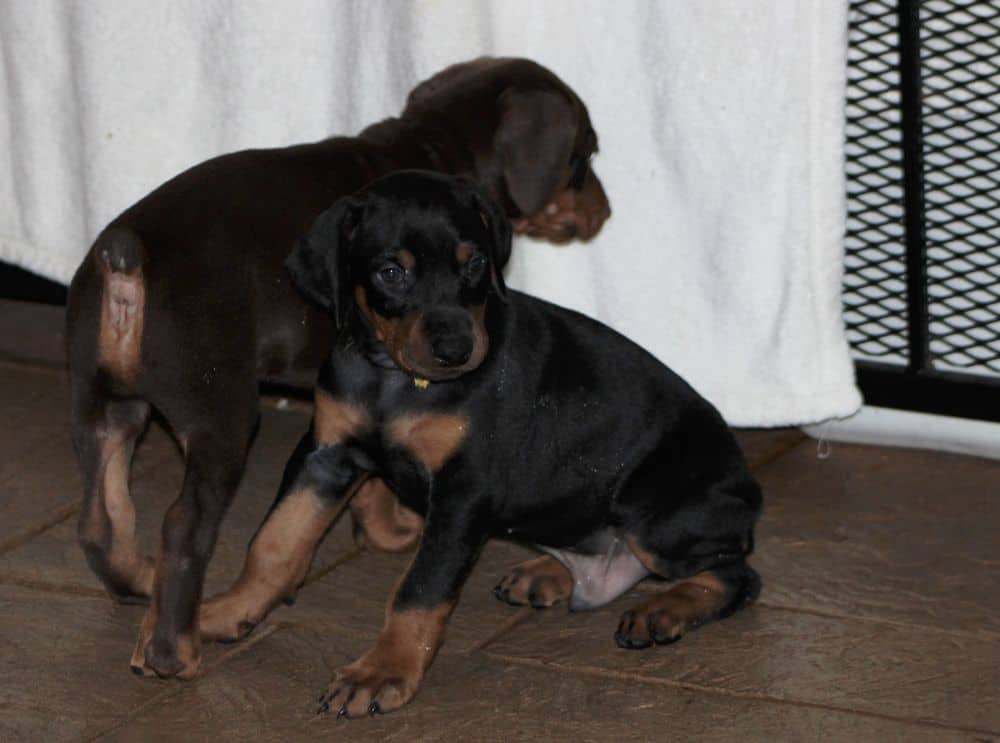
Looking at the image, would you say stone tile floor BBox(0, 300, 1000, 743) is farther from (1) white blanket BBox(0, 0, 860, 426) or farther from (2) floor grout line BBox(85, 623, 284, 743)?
(1) white blanket BBox(0, 0, 860, 426)

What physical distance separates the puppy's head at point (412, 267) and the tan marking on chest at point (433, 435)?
4.2 inches

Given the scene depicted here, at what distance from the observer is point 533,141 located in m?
4.48

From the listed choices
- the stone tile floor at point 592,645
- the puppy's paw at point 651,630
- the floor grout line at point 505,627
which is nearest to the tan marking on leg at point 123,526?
the stone tile floor at point 592,645

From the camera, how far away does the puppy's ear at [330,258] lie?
363 cm

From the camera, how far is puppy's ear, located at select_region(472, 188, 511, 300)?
12.1ft

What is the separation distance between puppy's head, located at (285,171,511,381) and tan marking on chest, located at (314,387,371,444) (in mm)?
167

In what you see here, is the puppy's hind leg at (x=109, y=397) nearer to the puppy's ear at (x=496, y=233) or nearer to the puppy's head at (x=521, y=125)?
the puppy's ear at (x=496, y=233)

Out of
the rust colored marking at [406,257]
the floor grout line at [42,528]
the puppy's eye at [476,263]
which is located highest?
the rust colored marking at [406,257]

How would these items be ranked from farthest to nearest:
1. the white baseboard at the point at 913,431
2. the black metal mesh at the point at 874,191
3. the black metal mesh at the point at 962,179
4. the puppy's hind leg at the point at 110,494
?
the white baseboard at the point at 913,431 → the black metal mesh at the point at 874,191 → the black metal mesh at the point at 962,179 → the puppy's hind leg at the point at 110,494

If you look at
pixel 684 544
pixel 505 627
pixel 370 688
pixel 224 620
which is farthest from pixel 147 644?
pixel 684 544

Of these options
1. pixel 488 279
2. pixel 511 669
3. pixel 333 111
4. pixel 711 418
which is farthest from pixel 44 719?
pixel 333 111

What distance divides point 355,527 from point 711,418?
1006 mm

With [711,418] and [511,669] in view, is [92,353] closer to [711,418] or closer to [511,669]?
[511,669]

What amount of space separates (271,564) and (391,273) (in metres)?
0.76
